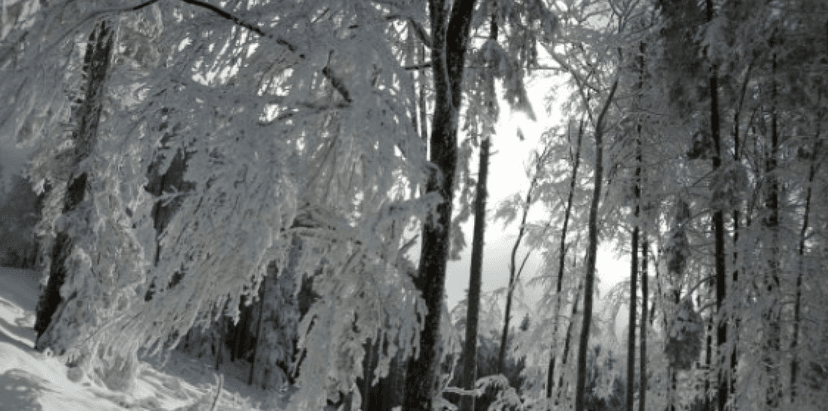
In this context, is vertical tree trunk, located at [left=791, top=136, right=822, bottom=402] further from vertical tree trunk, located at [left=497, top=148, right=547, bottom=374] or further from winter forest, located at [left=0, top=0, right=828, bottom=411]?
vertical tree trunk, located at [left=497, top=148, right=547, bottom=374]

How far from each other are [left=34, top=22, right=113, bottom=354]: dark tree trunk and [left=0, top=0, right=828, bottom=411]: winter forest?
0.13ft

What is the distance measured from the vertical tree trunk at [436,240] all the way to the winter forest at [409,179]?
0.02 meters

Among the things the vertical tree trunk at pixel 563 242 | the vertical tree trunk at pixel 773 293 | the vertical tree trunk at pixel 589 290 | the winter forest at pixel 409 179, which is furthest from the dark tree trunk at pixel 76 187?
the vertical tree trunk at pixel 773 293

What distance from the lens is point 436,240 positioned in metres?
4.99

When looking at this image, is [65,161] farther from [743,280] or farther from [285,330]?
[285,330]

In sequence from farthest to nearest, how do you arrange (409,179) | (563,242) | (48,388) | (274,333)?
(274,333) < (563,242) < (48,388) < (409,179)

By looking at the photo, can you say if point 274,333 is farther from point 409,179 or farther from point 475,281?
point 409,179

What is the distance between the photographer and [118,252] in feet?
29.9

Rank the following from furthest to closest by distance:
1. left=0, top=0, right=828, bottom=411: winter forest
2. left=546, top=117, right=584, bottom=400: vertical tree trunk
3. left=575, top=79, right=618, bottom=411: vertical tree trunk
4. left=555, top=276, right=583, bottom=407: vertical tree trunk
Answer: left=555, top=276, right=583, bottom=407: vertical tree trunk < left=546, top=117, right=584, bottom=400: vertical tree trunk < left=575, top=79, right=618, bottom=411: vertical tree trunk < left=0, top=0, right=828, bottom=411: winter forest

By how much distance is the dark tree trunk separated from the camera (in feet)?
27.7

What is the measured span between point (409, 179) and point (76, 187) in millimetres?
7636

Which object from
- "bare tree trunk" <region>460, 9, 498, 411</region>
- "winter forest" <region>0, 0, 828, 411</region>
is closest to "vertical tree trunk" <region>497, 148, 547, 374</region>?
"winter forest" <region>0, 0, 828, 411</region>

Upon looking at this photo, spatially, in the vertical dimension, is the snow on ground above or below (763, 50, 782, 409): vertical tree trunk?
below

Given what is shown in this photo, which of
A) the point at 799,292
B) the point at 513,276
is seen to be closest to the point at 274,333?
the point at 513,276
